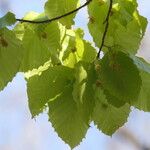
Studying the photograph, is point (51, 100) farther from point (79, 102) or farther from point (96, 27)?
point (96, 27)

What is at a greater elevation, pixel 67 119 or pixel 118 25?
pixel 118 25

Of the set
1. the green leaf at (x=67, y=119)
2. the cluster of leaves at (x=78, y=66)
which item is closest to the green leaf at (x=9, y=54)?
the cluster of leaves at (x=78, y=66)

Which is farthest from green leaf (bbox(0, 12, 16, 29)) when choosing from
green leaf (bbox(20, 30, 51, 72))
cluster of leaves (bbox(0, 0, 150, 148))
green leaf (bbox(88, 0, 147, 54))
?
green leaf (bbox(88, 0, 147, 54))

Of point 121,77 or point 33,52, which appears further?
point 33,52

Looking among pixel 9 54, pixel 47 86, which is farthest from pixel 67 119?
pixel 9 54

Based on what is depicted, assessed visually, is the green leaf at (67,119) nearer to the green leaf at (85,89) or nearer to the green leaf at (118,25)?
the green leaf at (85,89)

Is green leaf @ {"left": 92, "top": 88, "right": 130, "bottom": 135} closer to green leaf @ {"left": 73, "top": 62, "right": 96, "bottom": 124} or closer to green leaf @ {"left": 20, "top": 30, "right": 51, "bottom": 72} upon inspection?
green leaf @ {"left": 73, "top": 62, "right": 96, "bottom": 124}

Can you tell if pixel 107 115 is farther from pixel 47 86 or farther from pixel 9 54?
pixel 9 54
